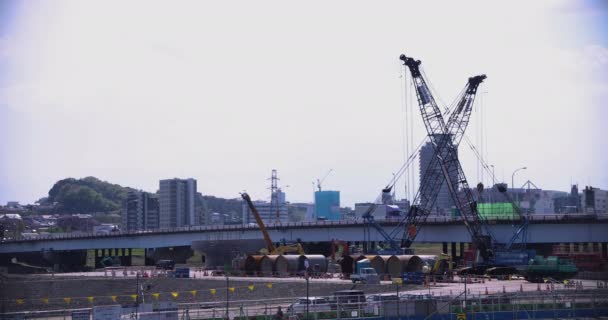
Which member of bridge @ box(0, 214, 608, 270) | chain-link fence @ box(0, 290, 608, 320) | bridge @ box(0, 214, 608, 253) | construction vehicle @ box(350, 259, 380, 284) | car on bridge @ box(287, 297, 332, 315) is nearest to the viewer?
chain-link fence @ box(0, 290, 608, 320)

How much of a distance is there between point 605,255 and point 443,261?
28.2 m

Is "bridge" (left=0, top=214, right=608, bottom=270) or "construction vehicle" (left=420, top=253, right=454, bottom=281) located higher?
"bridge" (left=0, top=214, right=608, bottom=270)

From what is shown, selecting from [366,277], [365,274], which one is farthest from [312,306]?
[365,274]

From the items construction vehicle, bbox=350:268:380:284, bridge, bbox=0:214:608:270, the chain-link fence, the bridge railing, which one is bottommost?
the chain-link fence

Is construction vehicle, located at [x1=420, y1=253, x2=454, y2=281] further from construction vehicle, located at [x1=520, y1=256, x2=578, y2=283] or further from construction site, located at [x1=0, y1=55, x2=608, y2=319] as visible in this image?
construction vehicle, located at [x1=520, y1=256, x2=578, y2=283]

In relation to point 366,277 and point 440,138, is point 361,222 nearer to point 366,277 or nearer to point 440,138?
point 440,138

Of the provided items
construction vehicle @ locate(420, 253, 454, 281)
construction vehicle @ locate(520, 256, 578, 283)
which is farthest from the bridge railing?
construction vehicle @ locate(520, 256, 578, 283)

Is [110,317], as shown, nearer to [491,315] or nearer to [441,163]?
[491,315]

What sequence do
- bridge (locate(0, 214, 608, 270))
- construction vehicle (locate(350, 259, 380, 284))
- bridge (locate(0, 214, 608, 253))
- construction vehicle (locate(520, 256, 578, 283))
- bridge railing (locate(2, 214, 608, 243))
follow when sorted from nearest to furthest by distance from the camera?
construction vehicle (locate(350, 259, 380, 284)), construction vehicle (locate(520, 256, 578, 283)), bridge (locate(0, 214, 608, 253)), bridge (locate(0, 214, 608, 270)), bridge railing (locate(2, 214, 608, 243))

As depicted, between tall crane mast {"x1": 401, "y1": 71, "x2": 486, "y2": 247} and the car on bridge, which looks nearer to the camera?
the car on bridge

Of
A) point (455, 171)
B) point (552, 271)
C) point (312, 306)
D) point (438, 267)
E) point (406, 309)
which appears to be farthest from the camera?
point (455, 171)

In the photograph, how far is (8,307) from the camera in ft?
232

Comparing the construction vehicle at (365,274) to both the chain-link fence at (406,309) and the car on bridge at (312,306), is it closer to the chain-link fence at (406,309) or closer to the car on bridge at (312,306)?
the chain-link fence at (406,309)

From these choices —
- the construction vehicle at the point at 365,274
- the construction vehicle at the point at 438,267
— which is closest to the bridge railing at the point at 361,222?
the construction vehicle at the point at 438,267
